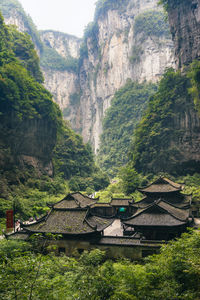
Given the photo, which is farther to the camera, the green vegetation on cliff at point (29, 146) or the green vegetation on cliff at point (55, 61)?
the green vegetation on cliff at point (55, 61)

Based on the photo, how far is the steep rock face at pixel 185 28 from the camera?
4178 cm

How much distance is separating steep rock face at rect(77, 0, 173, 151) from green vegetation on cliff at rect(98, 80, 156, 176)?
5.02 meters

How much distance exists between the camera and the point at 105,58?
93.9m

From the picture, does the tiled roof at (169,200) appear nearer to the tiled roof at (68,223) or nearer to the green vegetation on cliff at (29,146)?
the tiled roof at (68,223)

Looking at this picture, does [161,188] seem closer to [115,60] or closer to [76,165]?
[76,165]

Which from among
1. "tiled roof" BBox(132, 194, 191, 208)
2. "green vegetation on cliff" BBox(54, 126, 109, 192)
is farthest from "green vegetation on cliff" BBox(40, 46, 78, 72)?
"tiled roof" BBox(132, 194, 191, 208)

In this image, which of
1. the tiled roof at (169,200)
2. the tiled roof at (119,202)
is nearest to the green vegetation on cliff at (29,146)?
the tiled roof at (119,202)

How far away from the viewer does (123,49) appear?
3462 inches

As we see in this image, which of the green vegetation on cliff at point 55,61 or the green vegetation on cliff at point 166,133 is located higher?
the green vegetation on cliff at point 55,61

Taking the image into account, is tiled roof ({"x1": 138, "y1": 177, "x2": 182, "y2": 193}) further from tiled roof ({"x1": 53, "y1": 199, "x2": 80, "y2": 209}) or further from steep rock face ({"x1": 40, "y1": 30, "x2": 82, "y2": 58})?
steep rock face ({"x1": 40, "y1": 30, "x2": 82, "y2": 58})

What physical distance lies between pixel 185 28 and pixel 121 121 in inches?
1569

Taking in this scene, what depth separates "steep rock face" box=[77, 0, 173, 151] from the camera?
3169 inches

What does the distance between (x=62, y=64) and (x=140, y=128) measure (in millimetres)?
76748

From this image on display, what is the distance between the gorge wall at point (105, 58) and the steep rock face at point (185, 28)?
31049 millimetres
